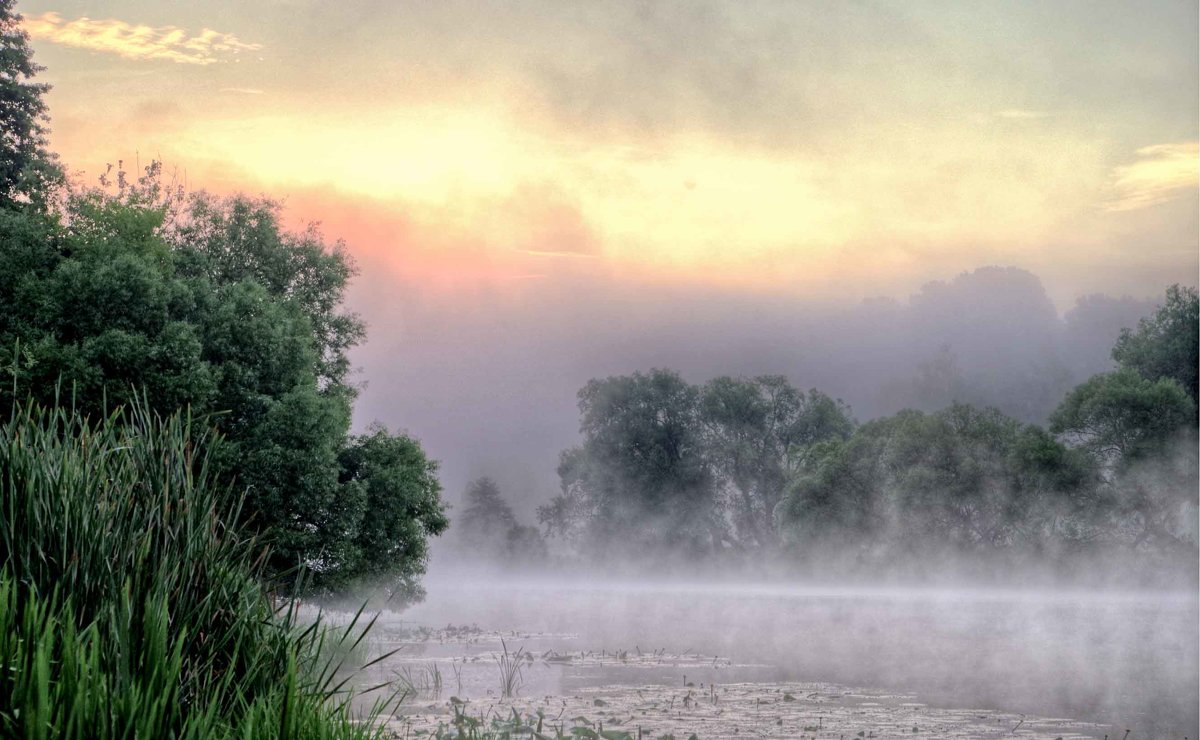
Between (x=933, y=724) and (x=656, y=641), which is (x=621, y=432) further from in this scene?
(x=933, y=724)

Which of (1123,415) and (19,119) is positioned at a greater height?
(19,119)

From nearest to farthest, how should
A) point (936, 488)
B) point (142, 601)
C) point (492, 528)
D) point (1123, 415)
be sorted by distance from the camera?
point (142, 601)
point (1123, 415)
point (936, 488)
point (492, 528)

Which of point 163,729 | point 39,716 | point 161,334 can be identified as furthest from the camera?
point 161,334

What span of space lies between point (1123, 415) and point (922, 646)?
28300mm

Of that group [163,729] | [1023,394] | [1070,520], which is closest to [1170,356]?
[1070,520]

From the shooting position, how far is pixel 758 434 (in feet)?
273

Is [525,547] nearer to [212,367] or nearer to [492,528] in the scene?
[492,528]

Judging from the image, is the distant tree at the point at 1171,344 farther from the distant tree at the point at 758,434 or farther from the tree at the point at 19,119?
the tree at the point at 19,119

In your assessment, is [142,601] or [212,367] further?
[212,367]

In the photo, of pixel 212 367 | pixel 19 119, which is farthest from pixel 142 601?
pixel 19 119

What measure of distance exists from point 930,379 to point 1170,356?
1549 inches

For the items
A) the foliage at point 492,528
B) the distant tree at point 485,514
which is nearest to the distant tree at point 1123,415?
the foliage at point 492,528

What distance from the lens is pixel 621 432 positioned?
274 ft

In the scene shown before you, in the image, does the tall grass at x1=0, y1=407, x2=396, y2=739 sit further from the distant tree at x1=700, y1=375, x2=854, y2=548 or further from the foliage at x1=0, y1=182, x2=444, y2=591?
the distant tree at x1=700, y1=375, x2=854, y2=548
